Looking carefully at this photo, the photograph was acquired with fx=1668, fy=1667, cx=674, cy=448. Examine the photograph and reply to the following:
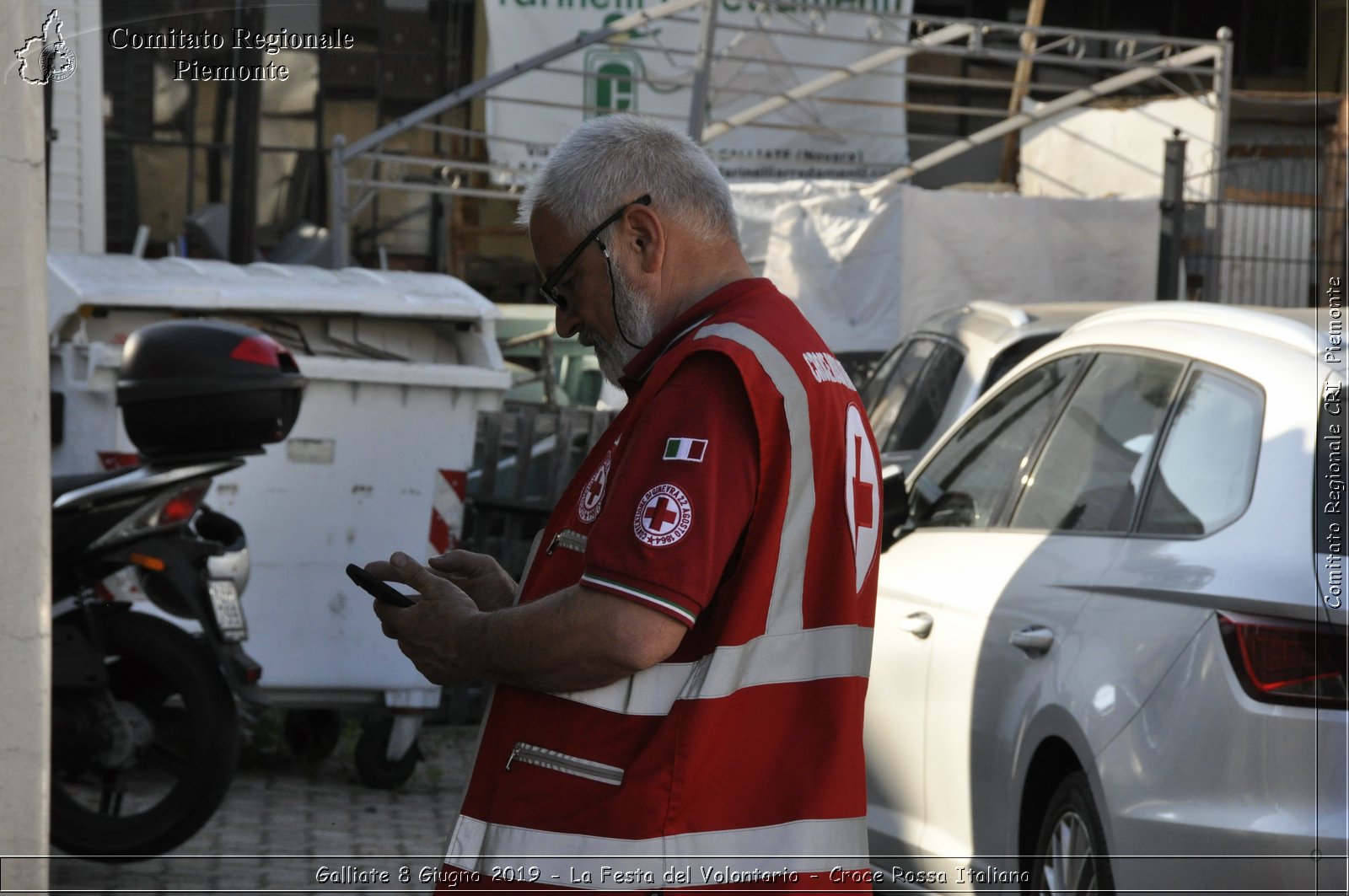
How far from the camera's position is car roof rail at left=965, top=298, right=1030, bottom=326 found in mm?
5920

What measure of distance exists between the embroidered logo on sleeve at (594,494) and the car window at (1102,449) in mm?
1846

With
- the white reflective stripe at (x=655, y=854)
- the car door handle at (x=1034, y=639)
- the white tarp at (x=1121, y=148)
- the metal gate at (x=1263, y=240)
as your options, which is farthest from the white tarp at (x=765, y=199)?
the white reflective stripe at (x=655, y=854)

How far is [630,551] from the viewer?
1983 mm

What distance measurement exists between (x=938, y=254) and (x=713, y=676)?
27.1ft

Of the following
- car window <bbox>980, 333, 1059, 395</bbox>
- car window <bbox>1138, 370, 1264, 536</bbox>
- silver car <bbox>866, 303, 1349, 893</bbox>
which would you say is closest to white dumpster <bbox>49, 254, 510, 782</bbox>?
car window <bbox>980, 333, 1059, 395</bbox>

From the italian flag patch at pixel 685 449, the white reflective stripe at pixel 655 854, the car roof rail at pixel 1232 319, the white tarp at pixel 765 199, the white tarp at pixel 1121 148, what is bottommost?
the white reflective stripe at pixel 655 854

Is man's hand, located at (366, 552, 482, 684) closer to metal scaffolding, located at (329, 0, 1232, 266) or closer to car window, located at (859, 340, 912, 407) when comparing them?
car window, located at (859, 340, 912, 407)

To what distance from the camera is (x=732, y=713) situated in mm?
2070

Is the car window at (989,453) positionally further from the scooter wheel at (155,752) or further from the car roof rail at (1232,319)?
the scooter wheel at (155,752)

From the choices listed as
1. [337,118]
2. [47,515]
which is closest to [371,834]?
[47,515]

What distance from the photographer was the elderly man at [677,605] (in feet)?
6.59

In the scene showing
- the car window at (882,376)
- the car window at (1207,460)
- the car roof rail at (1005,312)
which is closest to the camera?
the car window at (1207,460)

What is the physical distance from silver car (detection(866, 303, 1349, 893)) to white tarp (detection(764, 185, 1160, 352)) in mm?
5434

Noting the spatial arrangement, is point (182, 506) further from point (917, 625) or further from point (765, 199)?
point (765, 199)
